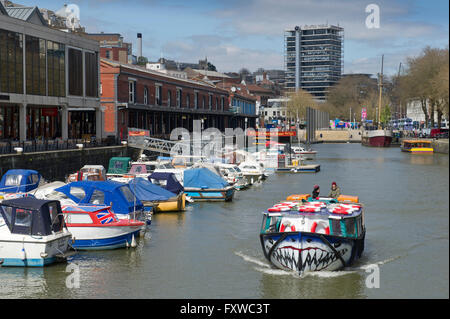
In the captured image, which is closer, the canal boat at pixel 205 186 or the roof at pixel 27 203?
the roof at pixel 27 203

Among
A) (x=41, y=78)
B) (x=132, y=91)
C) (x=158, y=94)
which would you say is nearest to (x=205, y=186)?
(x=41, y=78)

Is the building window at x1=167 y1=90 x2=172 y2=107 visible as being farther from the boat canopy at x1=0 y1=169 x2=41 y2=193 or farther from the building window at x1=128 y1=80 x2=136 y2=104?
the boat canopy at x1=0 y1=169 x2=41 y2=193

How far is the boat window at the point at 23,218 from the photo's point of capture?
25594 millimetres

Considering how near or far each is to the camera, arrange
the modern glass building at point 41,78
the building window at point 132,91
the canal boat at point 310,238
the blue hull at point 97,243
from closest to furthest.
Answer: the canal boat at point 310,238
the blue hull at point 97,243
the modern glass building at point 41,78
the building window at point 132,91

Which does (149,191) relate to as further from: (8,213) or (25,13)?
(25,13)

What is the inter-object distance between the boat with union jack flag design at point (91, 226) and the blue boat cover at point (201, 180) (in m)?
18.1

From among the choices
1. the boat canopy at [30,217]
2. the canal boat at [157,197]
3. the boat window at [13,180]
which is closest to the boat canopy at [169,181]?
the canal boat at [157,197]

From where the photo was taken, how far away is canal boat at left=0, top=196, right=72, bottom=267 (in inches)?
1005

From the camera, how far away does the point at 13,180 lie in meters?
40.4

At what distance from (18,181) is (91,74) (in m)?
32.3

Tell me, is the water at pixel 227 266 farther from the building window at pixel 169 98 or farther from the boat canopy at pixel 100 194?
the building window at pixel 169 98

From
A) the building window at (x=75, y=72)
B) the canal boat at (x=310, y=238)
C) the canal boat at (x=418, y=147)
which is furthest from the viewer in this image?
the canal boat at (x=418, y=147)

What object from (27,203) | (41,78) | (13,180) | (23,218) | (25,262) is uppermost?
(41,78)

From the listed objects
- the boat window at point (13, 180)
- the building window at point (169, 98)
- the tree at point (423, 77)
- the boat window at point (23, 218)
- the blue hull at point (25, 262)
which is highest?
the tree at point (423, 77)
